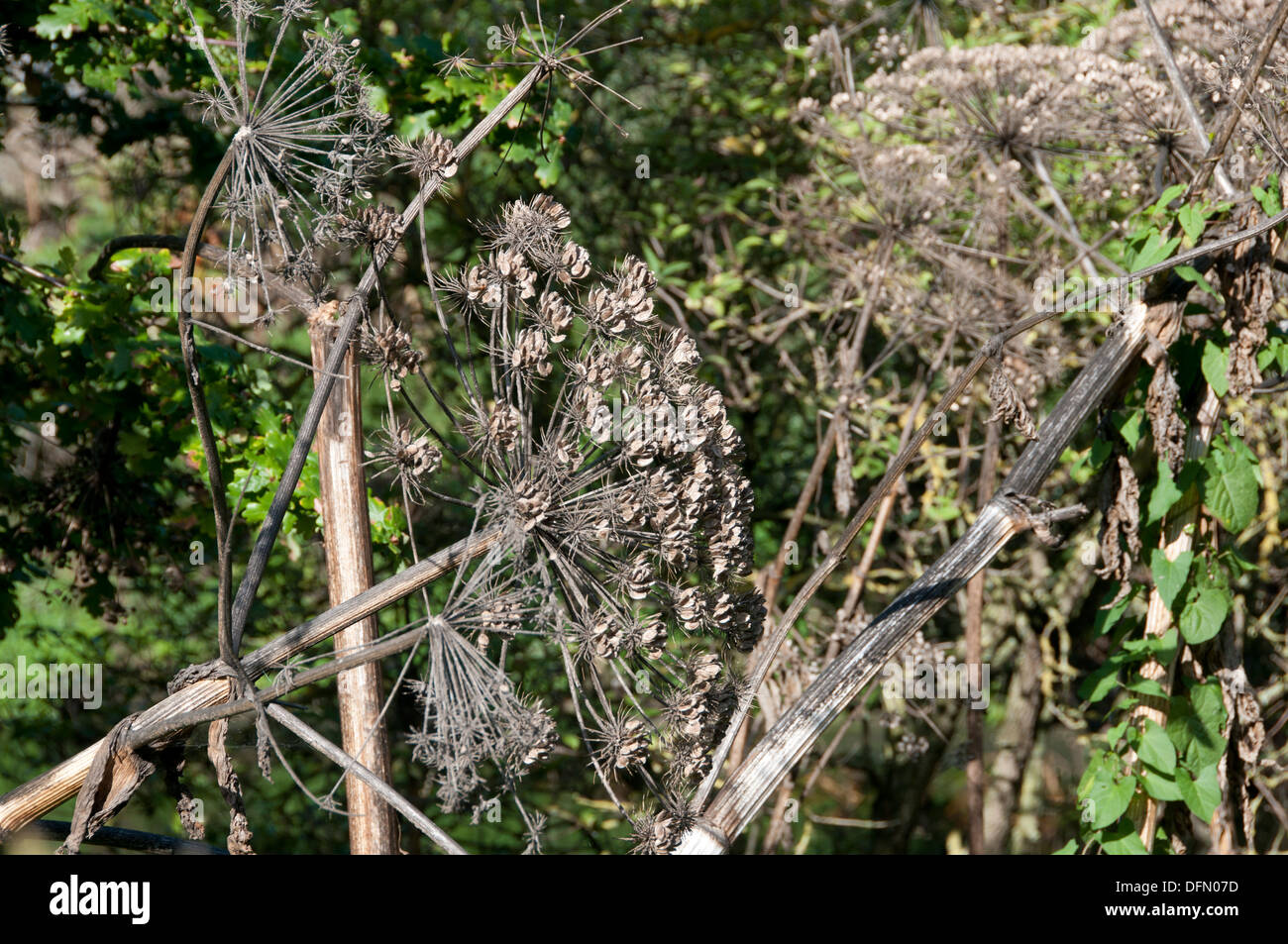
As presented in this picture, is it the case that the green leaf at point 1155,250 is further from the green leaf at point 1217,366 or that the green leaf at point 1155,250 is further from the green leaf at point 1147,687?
the green leaf at point 1147,687

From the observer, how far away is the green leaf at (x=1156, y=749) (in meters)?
2.80

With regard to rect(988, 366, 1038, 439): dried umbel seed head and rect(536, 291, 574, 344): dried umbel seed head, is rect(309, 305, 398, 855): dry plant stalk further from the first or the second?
rect(988, 366, 1038, 439): dried umbel seed head

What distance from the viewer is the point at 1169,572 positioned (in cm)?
285

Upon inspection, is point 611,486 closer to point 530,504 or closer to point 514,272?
point 530,504

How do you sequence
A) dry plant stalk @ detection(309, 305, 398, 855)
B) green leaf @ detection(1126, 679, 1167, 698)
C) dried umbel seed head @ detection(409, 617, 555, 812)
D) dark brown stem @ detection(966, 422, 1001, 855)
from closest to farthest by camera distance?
dried umbel seed head @ detection(409, 617, 555, 812)
dry plant stalk @ detection(309, 305, 398, 855)
green leaf @ detection(1126, 679, 1167, 698)
dark brown stem @ detection(966, 422, 1001, 855)

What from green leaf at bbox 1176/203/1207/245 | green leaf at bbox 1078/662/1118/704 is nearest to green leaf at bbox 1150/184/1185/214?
green leaf at bbox 1176/203/1207/245

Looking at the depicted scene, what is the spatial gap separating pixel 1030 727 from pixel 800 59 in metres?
3.97

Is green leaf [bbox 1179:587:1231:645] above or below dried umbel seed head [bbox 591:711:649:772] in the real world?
above

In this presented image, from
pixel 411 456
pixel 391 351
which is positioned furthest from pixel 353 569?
pixel 391 351

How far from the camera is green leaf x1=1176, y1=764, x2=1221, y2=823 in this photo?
9.13ft

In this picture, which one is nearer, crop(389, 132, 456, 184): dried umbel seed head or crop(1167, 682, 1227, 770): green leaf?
crop(389, 132, 456, 184): dried umbel seed head

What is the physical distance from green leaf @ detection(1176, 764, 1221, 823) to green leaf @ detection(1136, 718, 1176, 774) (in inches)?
2.1

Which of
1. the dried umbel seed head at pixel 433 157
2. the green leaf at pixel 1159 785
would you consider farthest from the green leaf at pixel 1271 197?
the dried umbel seed head at pixel 433 157
